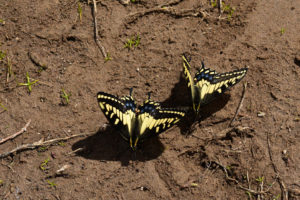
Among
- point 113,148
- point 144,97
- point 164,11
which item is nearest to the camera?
point 113,148

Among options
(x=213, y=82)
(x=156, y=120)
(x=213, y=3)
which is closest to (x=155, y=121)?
(x=156, y=120)

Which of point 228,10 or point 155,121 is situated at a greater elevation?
point 228,10

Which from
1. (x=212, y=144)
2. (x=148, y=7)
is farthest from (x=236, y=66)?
(x=148, y=7)

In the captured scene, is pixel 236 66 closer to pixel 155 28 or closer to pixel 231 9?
pixel 231 9

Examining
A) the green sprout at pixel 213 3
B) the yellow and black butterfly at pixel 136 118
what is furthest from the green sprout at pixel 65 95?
the green sprout at pixel 213 3

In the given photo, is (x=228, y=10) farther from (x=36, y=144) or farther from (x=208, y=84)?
(x=36, y=144)

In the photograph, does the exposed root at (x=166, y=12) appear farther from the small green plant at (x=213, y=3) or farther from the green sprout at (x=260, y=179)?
the green sprout at (x=260, y=179)

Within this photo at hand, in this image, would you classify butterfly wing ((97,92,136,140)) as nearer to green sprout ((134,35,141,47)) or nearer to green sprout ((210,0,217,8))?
green sprout ((134,35,141,47))
